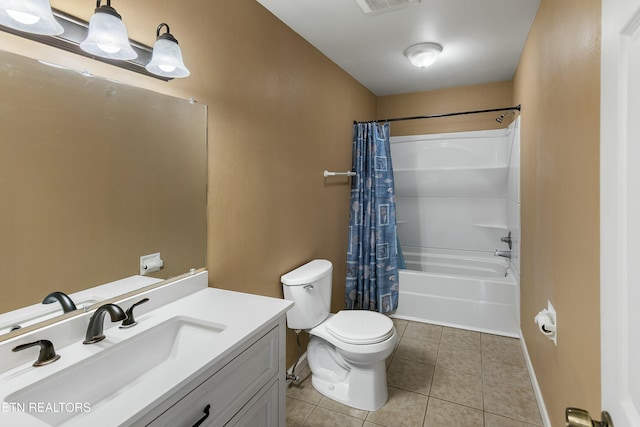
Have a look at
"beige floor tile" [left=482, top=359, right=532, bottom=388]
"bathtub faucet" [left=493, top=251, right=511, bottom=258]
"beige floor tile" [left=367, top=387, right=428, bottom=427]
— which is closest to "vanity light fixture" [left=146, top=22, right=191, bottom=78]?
"beige floor tile" [left=367, top=387, right=428, bottom=427]

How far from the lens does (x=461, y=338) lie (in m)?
2.79

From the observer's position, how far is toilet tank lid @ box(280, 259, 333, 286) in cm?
205

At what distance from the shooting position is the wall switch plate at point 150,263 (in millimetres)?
1316

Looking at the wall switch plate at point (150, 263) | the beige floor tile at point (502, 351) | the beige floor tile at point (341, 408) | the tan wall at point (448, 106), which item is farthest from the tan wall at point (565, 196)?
the wall switch plate at point (150, 263)

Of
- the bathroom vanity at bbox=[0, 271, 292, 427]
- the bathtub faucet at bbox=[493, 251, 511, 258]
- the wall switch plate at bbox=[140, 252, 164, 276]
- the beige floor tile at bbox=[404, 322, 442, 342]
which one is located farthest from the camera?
the bathtub faucet at bbox=[493, 251, 511, 258]

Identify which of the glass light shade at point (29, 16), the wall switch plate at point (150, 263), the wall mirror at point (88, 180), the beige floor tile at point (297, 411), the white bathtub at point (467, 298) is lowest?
the beige floor tile at point (297, 411)

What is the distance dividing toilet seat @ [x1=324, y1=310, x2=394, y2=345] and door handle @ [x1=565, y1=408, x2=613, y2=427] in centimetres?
129

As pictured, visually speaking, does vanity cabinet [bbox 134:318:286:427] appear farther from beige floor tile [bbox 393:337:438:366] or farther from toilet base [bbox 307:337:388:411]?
beige floor tile [bbox 393:337:438:366]

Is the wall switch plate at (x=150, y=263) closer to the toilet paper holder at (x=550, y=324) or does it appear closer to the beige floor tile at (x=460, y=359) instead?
the toilet paper holder at (x=550, y=324)

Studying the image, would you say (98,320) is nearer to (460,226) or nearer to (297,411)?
(297,411)

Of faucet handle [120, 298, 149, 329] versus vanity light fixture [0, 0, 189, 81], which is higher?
vanity light fixture [0, 0, 189, 81]

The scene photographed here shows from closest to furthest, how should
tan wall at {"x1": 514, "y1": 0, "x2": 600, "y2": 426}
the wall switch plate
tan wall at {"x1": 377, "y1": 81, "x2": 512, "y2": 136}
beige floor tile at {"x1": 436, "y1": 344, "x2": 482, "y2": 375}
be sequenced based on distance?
tan wall at {"x1": 514, "y1": 0, "x2": 600, "y2": 426}
the wall switch plate
beige floor tile at {"x1": 436, "y1": 344, "x2": 482, "y2": 375}
tan wall at {"x1": 377, "y1": 81, "x2": 512, "y2": 136}

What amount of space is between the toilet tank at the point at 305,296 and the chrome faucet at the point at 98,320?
3.67 feet
